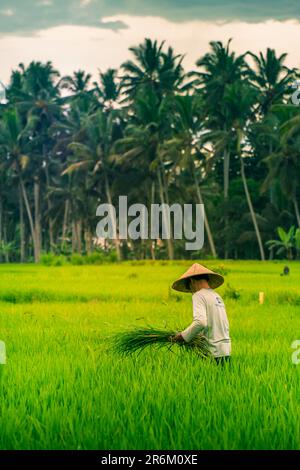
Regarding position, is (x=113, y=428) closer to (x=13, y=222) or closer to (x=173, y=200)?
(x=173, y=200)

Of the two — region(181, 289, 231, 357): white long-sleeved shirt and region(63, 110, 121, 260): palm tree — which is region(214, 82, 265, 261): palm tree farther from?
region(181, 289, 231, 357): white long-sleeved shirt

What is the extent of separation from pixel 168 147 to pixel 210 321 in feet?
Answer: 78.8

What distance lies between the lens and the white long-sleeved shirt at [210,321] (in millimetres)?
3764

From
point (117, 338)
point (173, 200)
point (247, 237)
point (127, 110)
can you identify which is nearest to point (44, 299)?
point (117, 338)

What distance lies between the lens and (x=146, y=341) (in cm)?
447

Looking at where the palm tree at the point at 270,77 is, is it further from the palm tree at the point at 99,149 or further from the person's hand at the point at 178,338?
the person's hand at the point at 178,338

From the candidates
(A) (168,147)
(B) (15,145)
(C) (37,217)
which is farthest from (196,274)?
(C) (37,217)

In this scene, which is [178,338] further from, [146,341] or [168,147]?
[168,147]

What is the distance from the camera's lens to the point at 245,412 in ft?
9.95

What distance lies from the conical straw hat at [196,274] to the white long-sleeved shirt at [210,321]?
0.12m

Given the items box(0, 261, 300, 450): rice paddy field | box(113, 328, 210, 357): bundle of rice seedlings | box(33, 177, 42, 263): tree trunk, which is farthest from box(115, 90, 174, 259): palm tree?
box(113, 328, 210, 357): bundle of rice seedlings

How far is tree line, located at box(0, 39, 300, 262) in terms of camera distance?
2770cm

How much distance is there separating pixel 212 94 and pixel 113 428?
2895 centimetres

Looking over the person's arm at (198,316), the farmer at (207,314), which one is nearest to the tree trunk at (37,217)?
the farmer at (207,314)
